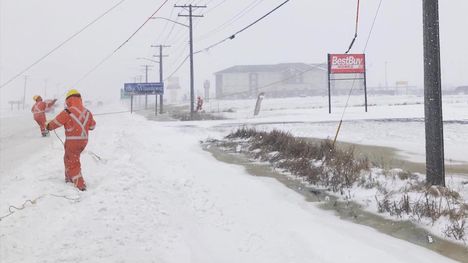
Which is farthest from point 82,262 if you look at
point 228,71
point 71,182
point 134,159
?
point 228,71

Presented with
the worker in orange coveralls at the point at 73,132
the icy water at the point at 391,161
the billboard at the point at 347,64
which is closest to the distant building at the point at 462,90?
the billboard at the point at 347,64

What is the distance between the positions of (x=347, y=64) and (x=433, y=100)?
27.0m

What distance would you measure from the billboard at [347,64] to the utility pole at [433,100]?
85.5ft

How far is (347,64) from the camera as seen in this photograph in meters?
33.9

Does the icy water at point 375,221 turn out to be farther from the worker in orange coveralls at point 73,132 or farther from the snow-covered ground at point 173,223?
the worker in orange coveralls at point 73,132

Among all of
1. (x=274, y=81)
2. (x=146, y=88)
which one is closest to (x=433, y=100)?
(x=146, y=88)

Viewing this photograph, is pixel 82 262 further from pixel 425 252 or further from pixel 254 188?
pixel 254 188

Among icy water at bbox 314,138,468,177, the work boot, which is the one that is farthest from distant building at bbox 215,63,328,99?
the work boot

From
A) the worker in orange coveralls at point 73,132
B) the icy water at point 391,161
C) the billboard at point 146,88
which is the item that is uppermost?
the billboard at point 146,88

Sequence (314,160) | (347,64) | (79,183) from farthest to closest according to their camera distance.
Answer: (347,64), (314,160), (79,183)

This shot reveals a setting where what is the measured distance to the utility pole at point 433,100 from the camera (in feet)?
24.9

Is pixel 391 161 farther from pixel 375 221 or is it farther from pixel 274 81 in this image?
pixel 274 81

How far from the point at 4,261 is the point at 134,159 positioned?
22.6 feet

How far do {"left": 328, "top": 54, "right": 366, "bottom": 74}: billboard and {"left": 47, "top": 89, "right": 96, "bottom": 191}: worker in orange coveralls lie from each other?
2700 centimetres
